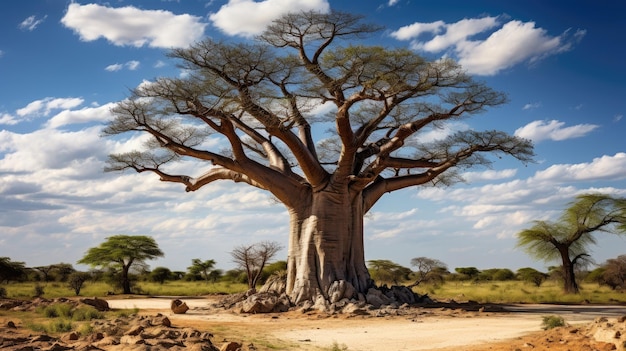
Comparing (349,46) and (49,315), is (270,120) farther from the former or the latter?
(49,315)

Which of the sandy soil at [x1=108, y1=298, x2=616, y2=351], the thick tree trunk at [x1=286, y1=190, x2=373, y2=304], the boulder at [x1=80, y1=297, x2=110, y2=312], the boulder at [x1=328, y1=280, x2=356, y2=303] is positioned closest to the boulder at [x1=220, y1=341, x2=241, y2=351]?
the sandy soil at [x1=108, y1=298, x2=616, y2=351]

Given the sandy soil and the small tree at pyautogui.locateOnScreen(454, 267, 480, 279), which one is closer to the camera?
the sandy soil

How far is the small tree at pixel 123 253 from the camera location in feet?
88.4

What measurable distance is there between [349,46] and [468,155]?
4.93m

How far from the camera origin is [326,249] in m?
15.8

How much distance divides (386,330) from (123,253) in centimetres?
1873

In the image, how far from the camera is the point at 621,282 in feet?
83.3

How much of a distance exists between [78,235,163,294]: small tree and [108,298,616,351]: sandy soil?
1270 cm

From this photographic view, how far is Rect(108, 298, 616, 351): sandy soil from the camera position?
28.4ft

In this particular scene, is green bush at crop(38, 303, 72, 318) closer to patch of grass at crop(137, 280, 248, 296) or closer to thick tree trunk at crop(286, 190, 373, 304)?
thick tree trunk at crop(286, 190, 373, 304)

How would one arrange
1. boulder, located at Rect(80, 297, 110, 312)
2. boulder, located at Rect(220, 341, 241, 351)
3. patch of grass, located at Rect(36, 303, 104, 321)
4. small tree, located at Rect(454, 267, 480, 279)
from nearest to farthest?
boulder, located at Rect(220, 341, 241, 351)
patch of grass, located at Rect(36, 303, 104, 321)
boulder, located at Rect(80, 297, 110, 312)
small tree, located at Rect(454, 267, 480, 279)

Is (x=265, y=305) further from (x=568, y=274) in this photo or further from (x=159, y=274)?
(x=159, y=274)

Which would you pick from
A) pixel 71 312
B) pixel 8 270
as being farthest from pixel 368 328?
pixel 8 270

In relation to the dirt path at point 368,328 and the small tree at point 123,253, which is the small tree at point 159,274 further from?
the dirt path at point 368,328
